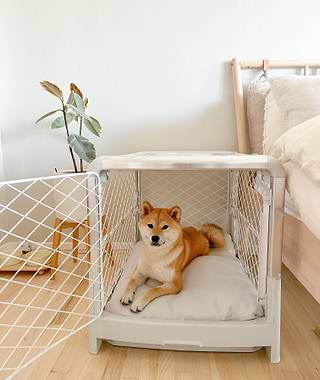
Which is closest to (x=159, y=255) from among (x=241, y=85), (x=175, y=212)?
(x=175, y=212)

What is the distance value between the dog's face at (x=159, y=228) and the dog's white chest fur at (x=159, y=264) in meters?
0.04

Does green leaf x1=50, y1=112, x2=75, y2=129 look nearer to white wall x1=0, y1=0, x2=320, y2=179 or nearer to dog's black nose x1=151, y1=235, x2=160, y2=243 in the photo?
white wall x1=0, y1=0, x2=320, y2=179

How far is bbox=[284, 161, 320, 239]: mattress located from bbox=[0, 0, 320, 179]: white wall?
0.87m

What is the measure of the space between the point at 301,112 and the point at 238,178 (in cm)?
58

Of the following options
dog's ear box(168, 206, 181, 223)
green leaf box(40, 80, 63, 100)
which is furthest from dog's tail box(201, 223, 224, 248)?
green leaf box(40, 80, 63, 100)

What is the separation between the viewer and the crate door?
97 cm

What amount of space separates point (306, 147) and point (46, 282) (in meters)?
0.77

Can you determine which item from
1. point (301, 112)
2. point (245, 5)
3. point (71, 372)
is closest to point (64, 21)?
point (245, 5)

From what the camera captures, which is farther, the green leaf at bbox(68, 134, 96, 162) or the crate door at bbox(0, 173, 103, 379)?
the green leaf at bbox(68, 134, 96, 162)

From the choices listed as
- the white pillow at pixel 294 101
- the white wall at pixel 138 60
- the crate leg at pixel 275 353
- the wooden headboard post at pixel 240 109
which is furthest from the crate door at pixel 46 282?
the wooden headboard post at pixel 240 109

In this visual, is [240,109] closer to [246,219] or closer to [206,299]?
[246,219]

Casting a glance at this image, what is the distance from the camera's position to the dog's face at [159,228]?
1.15m

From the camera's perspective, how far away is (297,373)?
0.96 metres

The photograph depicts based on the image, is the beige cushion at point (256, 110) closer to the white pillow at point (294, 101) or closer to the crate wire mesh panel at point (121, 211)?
the white pillow at point (294, 101)
